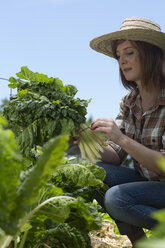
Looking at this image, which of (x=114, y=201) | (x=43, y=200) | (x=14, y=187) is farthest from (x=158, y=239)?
(x=114, y=201)

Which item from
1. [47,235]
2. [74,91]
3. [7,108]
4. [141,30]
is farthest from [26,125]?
[141,30]

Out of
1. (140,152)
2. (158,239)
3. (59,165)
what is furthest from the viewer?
(140,152)

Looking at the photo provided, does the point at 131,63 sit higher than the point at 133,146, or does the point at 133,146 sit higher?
the point at 131,63

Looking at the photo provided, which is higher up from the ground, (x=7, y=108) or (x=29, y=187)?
(x=7, y=108)

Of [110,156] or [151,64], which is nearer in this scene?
[151,64]

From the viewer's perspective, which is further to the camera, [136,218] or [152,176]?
A: [152,176]

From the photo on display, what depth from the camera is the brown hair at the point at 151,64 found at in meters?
2.65

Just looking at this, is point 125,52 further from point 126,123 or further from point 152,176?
point 152,176

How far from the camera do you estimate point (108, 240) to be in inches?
127

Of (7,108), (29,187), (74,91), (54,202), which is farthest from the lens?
(74,91)

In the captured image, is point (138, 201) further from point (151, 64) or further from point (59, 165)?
point (151, 64)

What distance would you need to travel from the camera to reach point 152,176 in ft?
8.67

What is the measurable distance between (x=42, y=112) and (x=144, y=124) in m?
0.85

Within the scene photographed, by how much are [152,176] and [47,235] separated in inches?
38.0
